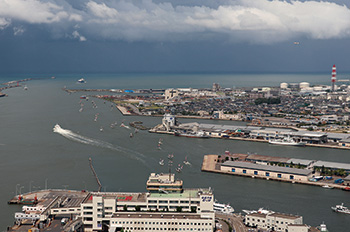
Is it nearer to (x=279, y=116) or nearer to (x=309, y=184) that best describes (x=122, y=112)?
(x=279, y=116)

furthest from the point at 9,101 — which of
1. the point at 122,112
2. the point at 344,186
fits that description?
the point at 344,186

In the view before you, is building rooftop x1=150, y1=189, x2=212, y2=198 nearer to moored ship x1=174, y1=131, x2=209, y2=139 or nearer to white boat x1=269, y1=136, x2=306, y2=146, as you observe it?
white boat x1=269, y1=136, x2=306, y2=146

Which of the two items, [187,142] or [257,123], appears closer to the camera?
[187,142]

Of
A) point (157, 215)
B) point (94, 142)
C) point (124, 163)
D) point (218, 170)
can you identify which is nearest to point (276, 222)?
point (157, 215)

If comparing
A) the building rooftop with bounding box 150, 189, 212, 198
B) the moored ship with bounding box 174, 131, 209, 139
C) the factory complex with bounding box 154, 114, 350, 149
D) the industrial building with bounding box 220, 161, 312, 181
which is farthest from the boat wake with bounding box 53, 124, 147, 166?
the building rooftop with bounding box 150, 189, 212, 198

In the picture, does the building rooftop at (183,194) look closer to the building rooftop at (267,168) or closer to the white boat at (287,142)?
A: the building rooftop at (267,168)
